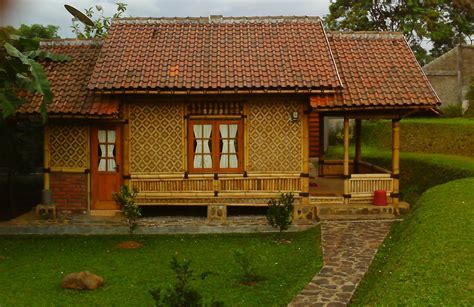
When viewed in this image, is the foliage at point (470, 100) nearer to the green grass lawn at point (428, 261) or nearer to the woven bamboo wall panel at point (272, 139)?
the green grass lawn at point (428, 261)

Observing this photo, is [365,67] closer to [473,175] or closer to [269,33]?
[269,33]

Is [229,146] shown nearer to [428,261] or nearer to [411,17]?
[428,261]

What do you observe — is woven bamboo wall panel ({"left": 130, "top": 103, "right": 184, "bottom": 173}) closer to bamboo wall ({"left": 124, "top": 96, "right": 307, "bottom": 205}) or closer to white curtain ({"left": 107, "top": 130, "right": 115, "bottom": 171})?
bamboo wall ({"left": 124, "top": 96, "right": 307, "bottom": 205})

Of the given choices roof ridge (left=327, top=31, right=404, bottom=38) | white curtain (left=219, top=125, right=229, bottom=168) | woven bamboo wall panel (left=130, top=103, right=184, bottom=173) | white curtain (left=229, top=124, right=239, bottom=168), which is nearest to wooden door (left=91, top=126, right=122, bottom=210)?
woven bamboo wall panel (left=130, top=103, right=184, bottom=173)

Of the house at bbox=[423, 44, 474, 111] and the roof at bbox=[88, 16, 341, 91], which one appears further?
the house at bbox=[423, 44, 474, 111]

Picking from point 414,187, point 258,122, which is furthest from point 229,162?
point 414,187

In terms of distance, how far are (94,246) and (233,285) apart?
394 centimetres

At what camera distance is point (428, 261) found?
728 centimetres

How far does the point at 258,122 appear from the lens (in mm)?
12477

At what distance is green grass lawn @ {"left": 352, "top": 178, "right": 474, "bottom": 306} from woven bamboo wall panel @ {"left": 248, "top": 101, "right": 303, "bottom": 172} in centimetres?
296

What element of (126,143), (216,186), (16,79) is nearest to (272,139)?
(216,186)

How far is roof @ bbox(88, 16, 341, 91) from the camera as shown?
39.3ft

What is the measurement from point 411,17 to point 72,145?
23010 millimetres

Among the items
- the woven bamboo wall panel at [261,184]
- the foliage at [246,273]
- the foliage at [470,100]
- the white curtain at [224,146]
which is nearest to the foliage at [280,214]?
the woven bamboo wall panel at [261,184]
